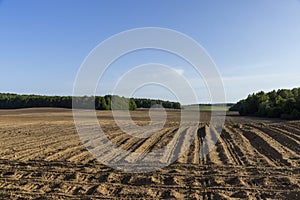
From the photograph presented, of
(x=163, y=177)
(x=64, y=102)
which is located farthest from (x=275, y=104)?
(x=64, y=102)

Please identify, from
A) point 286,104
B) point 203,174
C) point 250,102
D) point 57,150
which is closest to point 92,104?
point 250,102

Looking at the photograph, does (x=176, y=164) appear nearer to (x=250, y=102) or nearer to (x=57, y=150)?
(x=57, y=150)

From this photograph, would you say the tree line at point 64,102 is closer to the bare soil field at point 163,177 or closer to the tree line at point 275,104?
the tree line at point 275,104

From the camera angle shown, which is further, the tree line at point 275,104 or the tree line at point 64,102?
the tree line at point 64,102

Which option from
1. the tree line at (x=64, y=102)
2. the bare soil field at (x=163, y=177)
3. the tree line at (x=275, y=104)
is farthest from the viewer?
the tree line at (x=64, y=102)

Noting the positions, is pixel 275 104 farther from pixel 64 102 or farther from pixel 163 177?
pixel 64 102

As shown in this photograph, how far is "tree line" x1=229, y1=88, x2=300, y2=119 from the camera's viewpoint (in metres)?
37.2

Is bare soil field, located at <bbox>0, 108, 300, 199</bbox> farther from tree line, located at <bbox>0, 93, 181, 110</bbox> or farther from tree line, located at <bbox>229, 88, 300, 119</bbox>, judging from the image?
tree line, located at <bbox>0, 93, 181, 110</bbox>

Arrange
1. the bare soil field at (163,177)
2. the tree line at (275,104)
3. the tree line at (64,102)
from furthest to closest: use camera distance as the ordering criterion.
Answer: the tree line at (64,102) < the tree line at (275,104) < the bare soil field at (163,177)

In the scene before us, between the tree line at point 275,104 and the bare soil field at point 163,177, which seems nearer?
the bare soil field at point 163,177

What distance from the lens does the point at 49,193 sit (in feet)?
22.8

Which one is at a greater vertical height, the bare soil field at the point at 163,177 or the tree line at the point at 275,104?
the tree line at the point at 275,104

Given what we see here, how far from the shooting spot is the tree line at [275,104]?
37219 millimetres

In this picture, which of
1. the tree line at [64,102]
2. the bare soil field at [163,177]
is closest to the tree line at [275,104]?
the tree line at [64,102]
